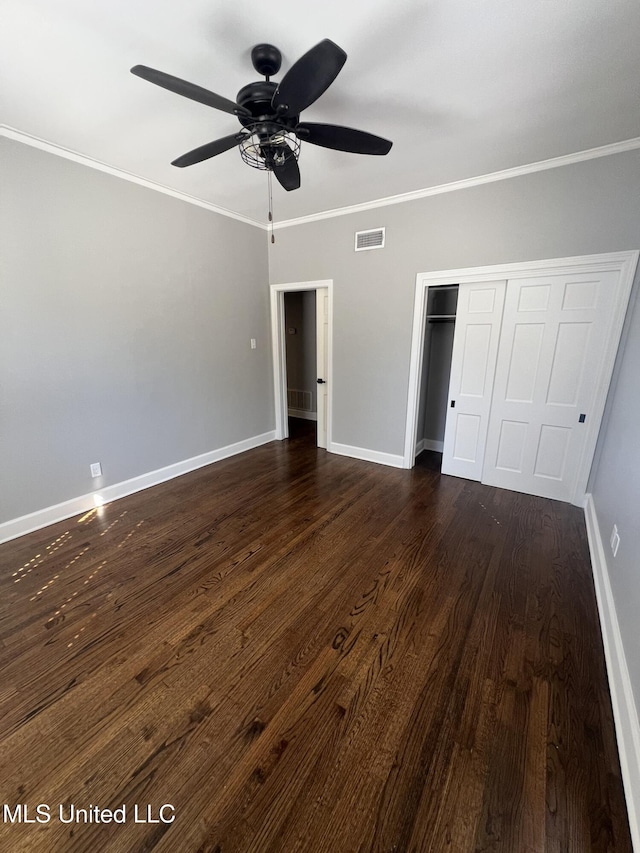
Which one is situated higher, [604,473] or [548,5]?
[548,5]

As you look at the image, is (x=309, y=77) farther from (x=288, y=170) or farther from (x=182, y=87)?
(x=288, y=170)

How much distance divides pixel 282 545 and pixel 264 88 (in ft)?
9.03

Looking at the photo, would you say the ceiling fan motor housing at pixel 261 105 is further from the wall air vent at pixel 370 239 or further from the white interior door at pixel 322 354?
the white interior door at pixel 322 354

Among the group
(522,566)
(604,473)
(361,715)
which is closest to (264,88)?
(361,715)

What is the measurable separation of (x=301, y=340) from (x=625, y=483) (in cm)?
485

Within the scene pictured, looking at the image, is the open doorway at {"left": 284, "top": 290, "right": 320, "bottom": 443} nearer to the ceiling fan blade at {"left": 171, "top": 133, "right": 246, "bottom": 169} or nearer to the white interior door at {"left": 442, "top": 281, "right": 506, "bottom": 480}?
the white interior door at {"left": 442, "top": 281, "right": 506, "bottom": 480}

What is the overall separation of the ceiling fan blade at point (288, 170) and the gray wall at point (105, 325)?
165 cm

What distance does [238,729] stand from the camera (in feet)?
4.48

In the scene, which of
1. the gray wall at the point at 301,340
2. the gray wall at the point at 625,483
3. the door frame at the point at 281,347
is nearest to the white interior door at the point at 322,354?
the door frame at the point at 281,347

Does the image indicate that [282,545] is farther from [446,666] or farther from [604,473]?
[604,473]

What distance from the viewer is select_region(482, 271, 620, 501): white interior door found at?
282 cm

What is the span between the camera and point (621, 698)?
1388mm

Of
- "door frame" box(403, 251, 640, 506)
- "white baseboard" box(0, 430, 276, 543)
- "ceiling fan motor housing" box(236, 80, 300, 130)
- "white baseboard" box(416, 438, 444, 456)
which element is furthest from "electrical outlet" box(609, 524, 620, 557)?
"white baseboard" box(0, 430, 276, 543)

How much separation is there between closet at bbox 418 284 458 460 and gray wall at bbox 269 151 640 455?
45 cm
